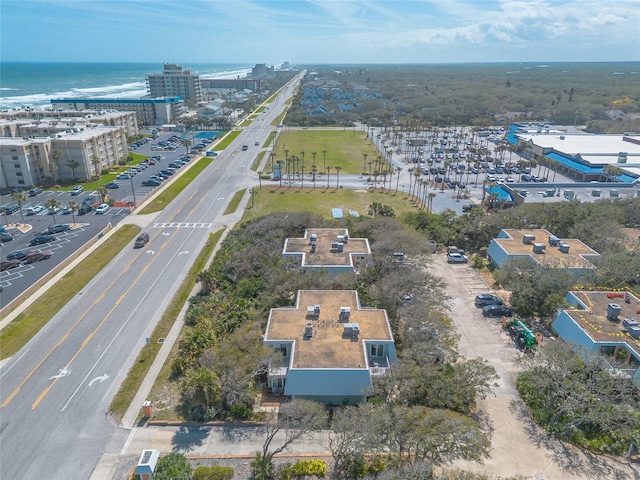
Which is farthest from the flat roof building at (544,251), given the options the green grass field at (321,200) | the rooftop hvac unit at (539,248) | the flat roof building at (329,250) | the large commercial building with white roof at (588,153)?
the large commercial building with white roof at (588,153)

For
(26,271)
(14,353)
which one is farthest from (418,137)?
(14,353)

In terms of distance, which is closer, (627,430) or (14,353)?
(627,430)

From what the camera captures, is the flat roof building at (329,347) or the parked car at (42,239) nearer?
the flat roof building at (329,347)

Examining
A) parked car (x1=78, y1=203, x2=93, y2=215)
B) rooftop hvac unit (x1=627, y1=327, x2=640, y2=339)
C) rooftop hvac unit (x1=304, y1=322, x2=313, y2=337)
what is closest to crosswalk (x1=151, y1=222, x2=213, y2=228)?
parked car (x1=78, y1=203, x2=93, y2=215)

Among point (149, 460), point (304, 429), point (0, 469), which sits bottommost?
point (0, 469)

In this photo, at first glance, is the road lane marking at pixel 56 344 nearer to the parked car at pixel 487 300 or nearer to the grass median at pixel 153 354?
the grass median at pixel 153 354

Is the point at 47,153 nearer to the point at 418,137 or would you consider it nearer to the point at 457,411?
the point at 457,411
